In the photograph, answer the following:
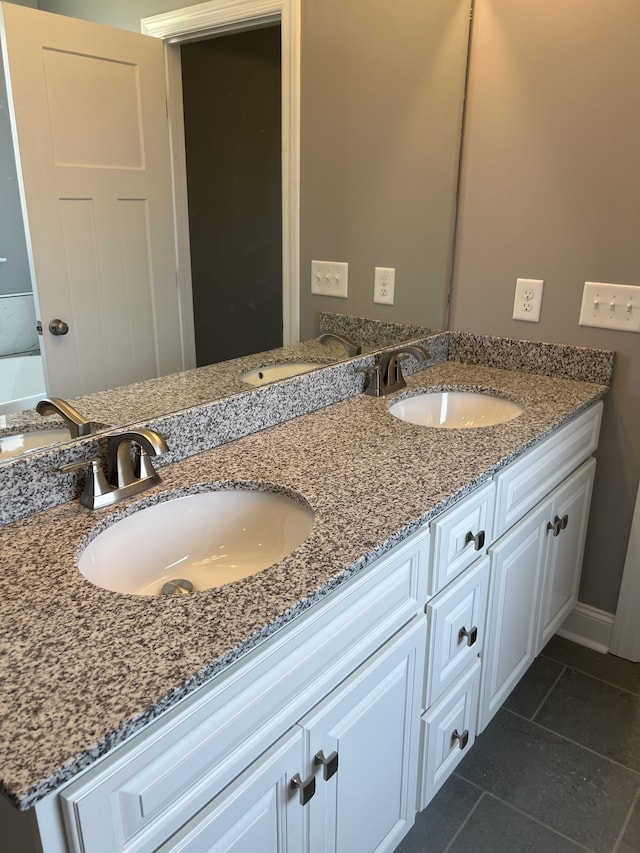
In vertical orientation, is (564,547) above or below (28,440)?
below

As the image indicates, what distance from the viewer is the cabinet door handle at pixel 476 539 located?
135 cm

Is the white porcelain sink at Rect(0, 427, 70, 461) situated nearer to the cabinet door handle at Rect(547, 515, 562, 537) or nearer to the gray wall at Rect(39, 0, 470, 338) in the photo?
the gray wall at Rect(39, 0, 470, 338)

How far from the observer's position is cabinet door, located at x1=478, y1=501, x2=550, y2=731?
1.55 meters

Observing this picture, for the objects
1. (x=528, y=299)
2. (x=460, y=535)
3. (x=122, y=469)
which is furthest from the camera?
(x=528, y=299)

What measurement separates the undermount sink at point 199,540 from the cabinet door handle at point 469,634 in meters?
0.49

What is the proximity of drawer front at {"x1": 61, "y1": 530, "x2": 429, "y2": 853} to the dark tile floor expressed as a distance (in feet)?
2.48

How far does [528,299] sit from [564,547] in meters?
0.74

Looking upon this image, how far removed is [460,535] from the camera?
1316 mm

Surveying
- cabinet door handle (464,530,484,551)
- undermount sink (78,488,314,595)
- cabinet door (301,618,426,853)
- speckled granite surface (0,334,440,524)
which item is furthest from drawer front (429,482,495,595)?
speckled granite surface (0,334,440,524)

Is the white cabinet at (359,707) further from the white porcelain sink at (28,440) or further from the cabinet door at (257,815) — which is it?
the white porcelain sink at (28,440)

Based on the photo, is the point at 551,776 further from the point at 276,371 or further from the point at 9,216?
the point at 9,216

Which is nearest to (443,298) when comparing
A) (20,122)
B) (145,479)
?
(145,479)

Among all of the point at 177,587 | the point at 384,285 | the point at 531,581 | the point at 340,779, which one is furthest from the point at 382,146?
the point at 340,779

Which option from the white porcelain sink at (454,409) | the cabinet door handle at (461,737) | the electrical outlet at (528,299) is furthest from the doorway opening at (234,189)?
the cabinet door handle at (461,737)
